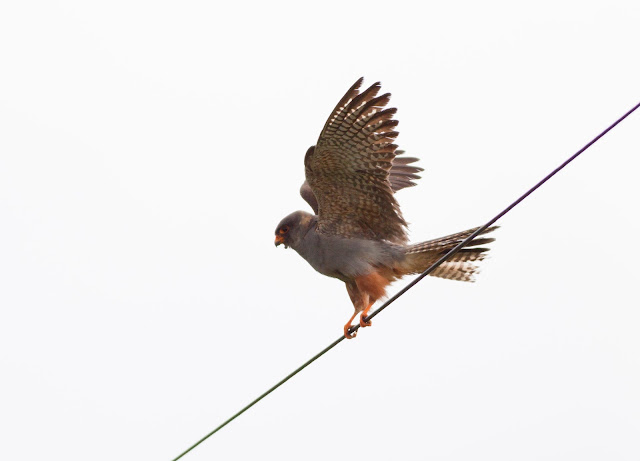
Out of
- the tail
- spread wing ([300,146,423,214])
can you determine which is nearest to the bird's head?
the tail

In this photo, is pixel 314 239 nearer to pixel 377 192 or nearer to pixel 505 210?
pixel 377 192

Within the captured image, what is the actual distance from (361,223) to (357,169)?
0.62 meters

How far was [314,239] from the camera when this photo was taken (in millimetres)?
8234

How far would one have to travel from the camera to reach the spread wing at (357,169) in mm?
7363

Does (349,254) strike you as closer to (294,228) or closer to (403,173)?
(294,228)

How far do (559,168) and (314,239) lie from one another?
150 inches

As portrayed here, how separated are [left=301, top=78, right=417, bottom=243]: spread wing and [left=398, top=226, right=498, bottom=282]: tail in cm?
26

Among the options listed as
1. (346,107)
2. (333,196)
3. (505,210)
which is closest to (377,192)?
(333,196)

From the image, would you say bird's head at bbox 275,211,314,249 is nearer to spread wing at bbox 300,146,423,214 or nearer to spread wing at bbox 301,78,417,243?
spread wing at bbox 301,78,417,243

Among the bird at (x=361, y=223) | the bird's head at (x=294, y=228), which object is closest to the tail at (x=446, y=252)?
the bird at (x=361, y=223)

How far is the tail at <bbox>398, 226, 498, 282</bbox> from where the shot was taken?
762cm

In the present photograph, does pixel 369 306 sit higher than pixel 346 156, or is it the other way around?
pixel 346 156

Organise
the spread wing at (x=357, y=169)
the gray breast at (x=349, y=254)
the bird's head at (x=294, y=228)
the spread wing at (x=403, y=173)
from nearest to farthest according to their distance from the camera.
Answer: the spread wing at (x=357, y=169) → the gray breast at (x=349, y=254) → the bird's head at (x=294, y=228) → the spread wing at (x=403, y=173)

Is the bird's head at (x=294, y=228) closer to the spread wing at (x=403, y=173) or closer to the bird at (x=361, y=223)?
the bird at (x=361, y=223)
